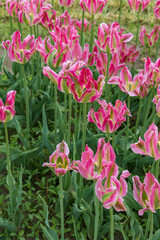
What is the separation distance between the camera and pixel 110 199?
4.04ft

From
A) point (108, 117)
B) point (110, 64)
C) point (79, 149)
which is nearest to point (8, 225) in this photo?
point (79, 149)

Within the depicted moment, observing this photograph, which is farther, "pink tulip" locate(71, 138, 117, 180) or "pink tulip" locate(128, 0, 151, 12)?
"pink tulip" locate(128, 0, 151, 12)

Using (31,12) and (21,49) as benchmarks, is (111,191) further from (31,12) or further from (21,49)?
(31,12)

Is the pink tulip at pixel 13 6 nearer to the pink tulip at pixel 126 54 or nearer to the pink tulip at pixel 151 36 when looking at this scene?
the pink tulip at pixel 126 54

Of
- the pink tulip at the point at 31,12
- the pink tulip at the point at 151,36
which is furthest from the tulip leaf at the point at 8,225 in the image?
the pink tulip at the point at 151,36

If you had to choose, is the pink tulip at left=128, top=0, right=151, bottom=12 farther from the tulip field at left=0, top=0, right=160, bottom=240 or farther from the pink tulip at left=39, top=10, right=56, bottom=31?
the pink tulip at left=39, top=10, right=56, bottom=31

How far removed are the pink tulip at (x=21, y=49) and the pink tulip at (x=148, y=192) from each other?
100 cm

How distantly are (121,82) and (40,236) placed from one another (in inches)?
36.2

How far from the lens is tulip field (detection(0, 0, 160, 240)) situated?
4.47 ft

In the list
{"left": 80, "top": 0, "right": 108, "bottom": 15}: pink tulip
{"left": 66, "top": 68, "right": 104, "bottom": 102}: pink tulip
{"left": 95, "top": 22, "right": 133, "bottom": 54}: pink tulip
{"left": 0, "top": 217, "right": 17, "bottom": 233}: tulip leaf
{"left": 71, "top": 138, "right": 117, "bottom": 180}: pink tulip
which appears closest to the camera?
{"left": 71, "top": 138, "right": 117, "bottom": 180}: pink tulip

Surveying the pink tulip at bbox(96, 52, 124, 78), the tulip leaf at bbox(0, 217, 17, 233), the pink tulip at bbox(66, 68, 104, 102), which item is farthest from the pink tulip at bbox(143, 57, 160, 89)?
the tulip leaf at bbox(0, 217, 17, 233)

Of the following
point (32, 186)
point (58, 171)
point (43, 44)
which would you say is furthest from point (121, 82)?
point (32, 186)

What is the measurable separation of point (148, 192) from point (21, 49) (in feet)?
3.57

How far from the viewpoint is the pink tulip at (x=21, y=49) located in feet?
6.58
